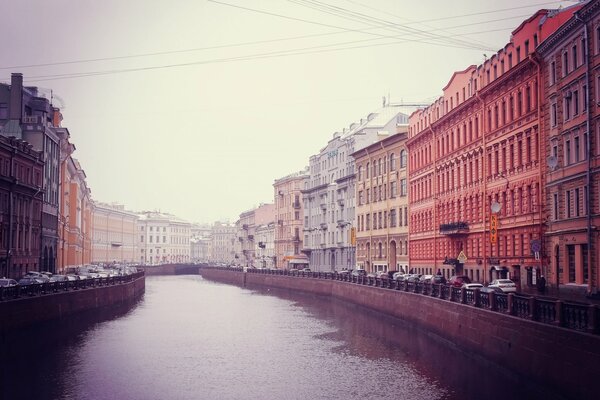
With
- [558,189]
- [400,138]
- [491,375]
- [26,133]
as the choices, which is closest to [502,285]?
[558,189]

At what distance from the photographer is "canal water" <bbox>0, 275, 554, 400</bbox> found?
28797 mm

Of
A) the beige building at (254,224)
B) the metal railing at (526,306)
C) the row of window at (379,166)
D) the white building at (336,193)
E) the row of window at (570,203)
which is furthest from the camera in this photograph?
the beige building at (254,224)

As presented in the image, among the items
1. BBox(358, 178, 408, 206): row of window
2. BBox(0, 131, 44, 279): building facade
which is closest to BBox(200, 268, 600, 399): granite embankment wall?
BBox(0, 131, 44, 279): building facade

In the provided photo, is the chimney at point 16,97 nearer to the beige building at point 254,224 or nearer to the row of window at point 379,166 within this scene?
the row of window at point 379,166

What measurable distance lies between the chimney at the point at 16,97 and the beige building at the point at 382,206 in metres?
37.0

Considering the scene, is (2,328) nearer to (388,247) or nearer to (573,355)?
(573,355)

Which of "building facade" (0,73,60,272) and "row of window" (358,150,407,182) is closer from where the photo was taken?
"building facade" (0,73,60,272)

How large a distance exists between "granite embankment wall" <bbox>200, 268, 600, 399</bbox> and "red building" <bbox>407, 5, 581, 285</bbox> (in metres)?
7.00

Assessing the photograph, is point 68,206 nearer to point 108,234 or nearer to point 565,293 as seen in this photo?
point 565,293

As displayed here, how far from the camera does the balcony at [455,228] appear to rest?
65188 millimetres

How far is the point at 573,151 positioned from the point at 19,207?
43.0 meters

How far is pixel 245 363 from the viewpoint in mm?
36406

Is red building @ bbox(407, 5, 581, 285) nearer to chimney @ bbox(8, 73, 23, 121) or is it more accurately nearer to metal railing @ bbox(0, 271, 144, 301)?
metal railing @ bbox(0, 271, 144, 301)

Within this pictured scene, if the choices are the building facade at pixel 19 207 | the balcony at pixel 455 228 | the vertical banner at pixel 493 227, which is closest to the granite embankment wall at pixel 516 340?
the vertical banner at pixel 493 227
